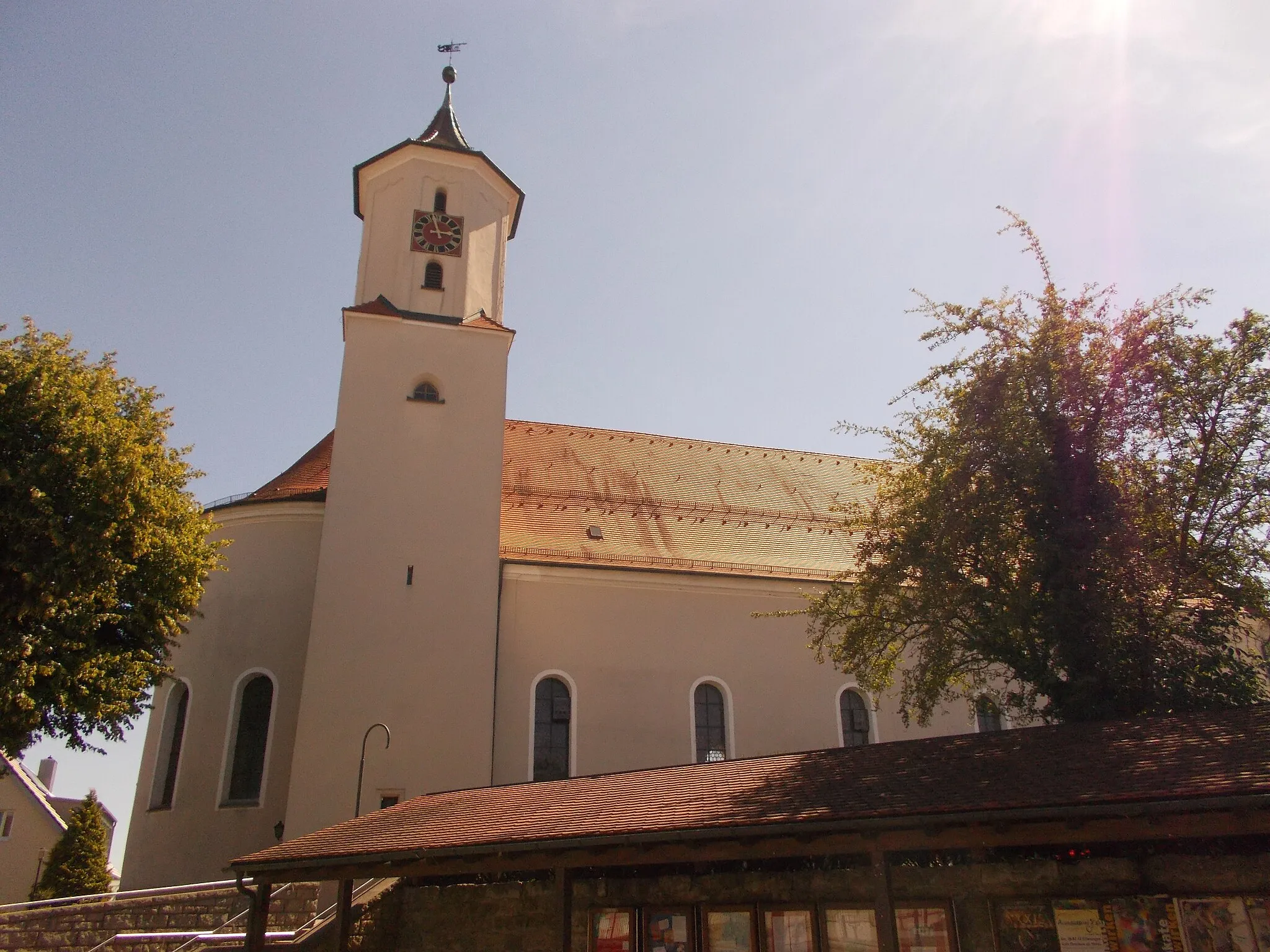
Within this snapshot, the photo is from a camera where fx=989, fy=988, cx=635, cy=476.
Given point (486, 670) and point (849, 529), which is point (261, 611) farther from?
point (849, 529)

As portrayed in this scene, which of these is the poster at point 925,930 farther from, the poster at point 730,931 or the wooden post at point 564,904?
the wooden post at point 564,904

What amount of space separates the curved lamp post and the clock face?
1058 centimetres

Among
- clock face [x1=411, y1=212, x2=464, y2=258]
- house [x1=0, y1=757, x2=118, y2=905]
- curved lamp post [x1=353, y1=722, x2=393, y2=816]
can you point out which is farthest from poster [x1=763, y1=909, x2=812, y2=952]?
house [x1=0, y1=757, x2=118, y2=905]

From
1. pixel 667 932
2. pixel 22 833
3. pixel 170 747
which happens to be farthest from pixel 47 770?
pixel 667 932

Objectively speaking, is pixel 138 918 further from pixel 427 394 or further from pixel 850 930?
pixel 427 394

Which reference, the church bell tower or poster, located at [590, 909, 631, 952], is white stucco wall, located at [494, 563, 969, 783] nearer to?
the church bell tower

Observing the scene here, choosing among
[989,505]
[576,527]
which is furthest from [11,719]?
[989,505]

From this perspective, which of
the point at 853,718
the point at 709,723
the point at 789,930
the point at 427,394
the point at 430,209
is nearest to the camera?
the point at 789,930

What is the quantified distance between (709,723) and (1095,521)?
9017mm

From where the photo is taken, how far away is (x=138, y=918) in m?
14.0

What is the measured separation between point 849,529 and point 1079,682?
5792mm

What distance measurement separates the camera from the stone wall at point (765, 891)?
810 cm

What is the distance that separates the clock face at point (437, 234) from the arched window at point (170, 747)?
1048cm

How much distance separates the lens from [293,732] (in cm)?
1820
